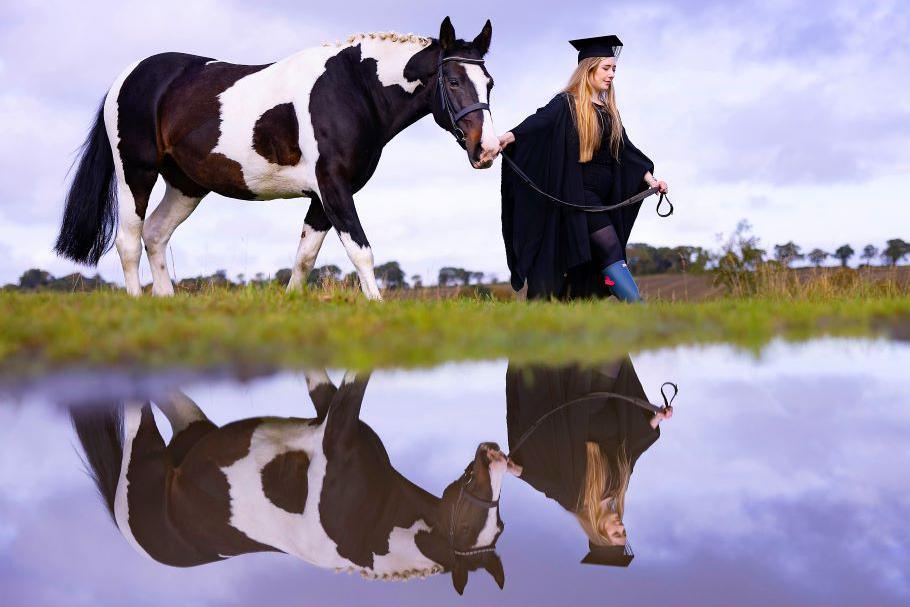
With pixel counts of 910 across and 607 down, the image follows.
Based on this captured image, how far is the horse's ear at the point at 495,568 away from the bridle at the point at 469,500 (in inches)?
1.6

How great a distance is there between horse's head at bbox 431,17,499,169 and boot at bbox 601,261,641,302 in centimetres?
154

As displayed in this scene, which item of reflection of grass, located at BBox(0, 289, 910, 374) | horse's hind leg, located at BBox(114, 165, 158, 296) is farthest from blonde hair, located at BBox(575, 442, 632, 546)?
horse's hind leg, located at BBox(114, 165, 158, 296)

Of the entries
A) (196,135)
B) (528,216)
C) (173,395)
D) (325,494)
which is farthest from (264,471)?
(196,135)

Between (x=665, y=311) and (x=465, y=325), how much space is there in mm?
1963

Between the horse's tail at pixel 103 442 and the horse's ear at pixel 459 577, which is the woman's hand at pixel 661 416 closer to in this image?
the horse's ear at pixel 459 577

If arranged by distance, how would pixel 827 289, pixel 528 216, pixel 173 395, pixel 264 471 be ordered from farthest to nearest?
1. pixel 827 289
2. pixel 528 216
3. pixel 173 395
4. pixel 264 471

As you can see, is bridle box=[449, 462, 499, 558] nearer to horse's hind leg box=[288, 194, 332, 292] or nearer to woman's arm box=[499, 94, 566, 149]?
woman's arm box=[499, 94, 566, 149]

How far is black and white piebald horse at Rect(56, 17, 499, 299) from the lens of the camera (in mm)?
7305

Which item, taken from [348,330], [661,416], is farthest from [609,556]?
[348,330]

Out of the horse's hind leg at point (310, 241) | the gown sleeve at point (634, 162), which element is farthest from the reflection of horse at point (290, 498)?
the gown sleeve at point (634, 162)

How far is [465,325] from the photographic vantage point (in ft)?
16.6

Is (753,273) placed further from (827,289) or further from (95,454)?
(95,454)

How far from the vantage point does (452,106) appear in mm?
7164

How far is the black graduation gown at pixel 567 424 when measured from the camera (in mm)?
2574
